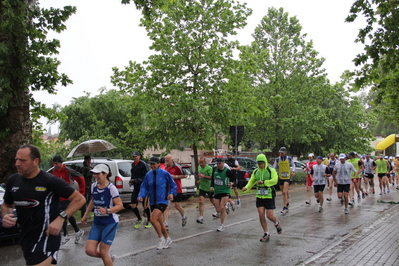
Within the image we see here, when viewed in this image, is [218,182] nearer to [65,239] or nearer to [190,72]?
[65,239]

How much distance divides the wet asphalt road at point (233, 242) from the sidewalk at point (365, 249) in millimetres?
71

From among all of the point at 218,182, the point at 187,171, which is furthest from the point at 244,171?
the point at 218,182

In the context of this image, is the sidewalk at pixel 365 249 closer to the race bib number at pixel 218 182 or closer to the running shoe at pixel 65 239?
the race bib number at pixel 218 182

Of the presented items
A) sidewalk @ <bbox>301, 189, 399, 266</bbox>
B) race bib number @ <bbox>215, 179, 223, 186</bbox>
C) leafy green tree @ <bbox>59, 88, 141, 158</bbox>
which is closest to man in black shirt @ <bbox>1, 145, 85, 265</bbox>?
sidewalk @ <bbox>301, 189, 399, 266</bbox>

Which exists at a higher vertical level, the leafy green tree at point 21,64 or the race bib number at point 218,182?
the leafy green tree at point 21,64

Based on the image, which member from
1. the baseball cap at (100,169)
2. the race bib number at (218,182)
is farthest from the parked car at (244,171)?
the baseball cap at (100,169)

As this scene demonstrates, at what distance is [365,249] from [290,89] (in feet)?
72.9

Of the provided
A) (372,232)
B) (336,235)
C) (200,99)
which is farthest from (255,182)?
(200,99)

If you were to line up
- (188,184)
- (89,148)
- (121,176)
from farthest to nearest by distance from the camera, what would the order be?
(188,184)
(121,176)
(89,148)

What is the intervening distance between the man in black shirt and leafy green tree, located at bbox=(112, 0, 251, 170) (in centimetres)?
1340

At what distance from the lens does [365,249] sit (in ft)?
26.5

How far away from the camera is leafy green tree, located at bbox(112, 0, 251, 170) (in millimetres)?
18031

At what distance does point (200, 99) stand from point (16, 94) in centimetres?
800

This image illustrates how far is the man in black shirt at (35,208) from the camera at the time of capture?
4.19 metres
